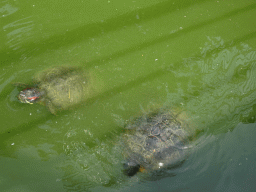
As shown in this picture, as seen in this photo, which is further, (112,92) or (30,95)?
(112,92)

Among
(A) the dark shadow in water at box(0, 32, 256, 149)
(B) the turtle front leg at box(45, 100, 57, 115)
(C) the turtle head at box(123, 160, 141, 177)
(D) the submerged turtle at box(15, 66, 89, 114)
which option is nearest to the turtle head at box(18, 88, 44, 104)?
(D) the submerged turtle at box(15, 66, 89, 114)

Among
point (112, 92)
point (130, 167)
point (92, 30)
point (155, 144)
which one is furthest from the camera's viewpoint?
point (92, 30)

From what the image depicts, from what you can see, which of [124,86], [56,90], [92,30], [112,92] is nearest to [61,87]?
[56,90]

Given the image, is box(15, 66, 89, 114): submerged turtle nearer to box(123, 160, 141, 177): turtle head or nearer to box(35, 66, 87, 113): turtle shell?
box(35, 66, 87, 113): turtle shell

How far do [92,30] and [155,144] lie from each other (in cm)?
212

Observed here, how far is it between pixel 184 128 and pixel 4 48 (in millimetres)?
3106

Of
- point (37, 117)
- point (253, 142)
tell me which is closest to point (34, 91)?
point (37, 117)

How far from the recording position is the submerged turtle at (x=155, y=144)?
9.97ft

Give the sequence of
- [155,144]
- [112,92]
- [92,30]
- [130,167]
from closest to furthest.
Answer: [155,144] → [130,167] → [112,92] → [92,30]

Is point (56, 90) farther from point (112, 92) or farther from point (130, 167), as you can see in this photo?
point (130, 167)

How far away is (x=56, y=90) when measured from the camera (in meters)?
3.15

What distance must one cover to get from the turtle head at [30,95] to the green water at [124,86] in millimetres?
160

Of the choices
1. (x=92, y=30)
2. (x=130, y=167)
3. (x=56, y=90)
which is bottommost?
(x=130, y=167)

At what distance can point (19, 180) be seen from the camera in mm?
2949
